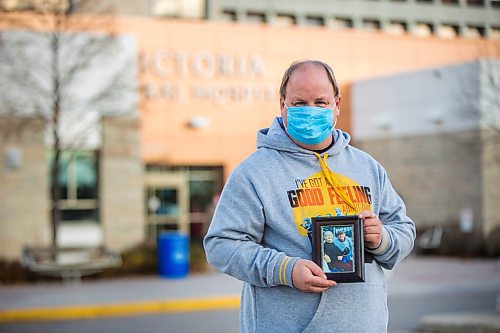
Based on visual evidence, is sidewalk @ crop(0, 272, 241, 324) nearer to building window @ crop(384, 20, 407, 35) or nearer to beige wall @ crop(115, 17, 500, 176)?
beige wall @ crop(115, 17, 500, 176)

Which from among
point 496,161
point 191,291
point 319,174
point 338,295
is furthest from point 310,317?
point 496,161

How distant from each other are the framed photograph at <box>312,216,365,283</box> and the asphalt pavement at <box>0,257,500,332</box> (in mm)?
7897

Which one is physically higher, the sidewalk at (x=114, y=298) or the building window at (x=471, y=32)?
the building window at (x=471, y=32)

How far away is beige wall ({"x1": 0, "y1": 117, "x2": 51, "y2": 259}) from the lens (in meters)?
22.0

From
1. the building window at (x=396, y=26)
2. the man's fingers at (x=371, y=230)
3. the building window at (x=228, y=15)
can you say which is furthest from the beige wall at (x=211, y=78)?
the man's fingers at (x=371, y=230)

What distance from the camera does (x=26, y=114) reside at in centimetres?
2094

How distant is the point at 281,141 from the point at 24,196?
19909 mm

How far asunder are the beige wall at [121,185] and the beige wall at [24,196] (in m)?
1.56

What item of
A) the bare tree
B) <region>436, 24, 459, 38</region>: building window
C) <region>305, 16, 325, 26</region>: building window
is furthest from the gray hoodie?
<region>305, 16, 325, 26</region>: building window

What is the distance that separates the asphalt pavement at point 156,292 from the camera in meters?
14.6

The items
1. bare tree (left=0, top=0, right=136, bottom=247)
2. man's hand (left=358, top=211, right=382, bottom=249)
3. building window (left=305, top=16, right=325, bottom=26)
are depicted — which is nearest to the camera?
man's hand (left=358, top=211, right=382, bottom=249)

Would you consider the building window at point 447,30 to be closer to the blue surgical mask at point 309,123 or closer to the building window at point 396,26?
the building window at point 396,26

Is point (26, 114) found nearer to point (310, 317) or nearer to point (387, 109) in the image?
point (387, 109)

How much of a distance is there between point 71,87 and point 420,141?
433 inches
